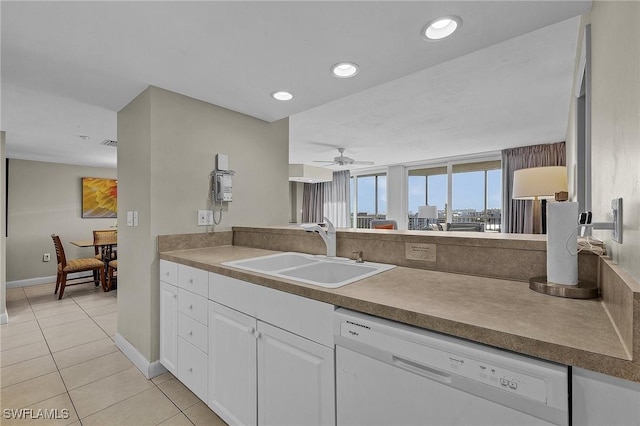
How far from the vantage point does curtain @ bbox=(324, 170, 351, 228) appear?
8.36 meters

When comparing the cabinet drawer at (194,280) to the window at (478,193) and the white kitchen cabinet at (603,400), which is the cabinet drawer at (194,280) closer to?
the white kitchen cabinet at (603,400)

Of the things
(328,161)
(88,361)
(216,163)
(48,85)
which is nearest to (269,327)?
(216,163)

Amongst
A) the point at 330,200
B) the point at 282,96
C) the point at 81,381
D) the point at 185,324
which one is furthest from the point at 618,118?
the point at 330,200

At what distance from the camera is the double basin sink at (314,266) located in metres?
1.63

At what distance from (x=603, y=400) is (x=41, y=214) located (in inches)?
262

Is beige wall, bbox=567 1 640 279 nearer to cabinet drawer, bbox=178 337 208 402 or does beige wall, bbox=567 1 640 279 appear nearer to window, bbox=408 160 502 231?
cabinet drawer, bbox=178 337 208 402

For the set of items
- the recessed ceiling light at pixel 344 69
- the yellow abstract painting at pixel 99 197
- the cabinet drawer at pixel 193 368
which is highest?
the recessed ceiling light at pixel 344 69

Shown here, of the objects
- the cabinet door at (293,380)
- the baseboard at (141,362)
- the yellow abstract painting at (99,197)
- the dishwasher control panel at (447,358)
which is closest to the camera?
the dishwasher control panel at (447,358)

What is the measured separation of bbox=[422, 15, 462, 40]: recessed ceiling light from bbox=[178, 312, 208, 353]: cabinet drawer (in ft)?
6.38

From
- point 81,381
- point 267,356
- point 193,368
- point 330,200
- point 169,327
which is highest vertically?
point 330,200

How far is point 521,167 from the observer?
17.8 ft

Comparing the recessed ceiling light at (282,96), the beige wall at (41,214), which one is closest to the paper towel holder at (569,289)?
the recessed ceiling light at (282,96)

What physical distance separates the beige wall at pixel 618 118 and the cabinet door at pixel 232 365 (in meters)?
1.35

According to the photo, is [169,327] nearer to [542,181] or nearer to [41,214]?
[542,181]
